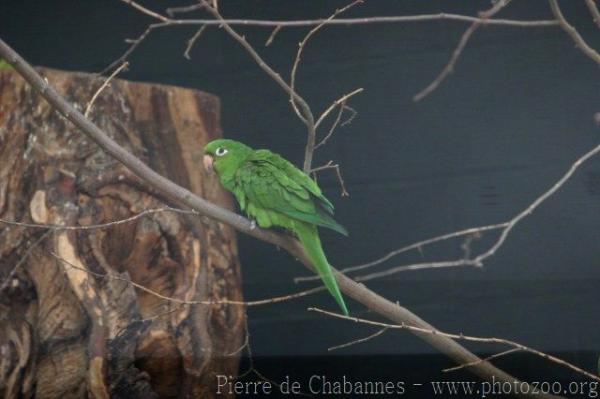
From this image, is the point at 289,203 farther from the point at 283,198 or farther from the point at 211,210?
the point at 211,210

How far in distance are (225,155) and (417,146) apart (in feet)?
2.91

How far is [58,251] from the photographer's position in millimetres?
2426

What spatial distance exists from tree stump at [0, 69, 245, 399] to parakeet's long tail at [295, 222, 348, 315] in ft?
1.21

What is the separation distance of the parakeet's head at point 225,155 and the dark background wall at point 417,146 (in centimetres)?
73

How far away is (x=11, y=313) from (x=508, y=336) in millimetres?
1693

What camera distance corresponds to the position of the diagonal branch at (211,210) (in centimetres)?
194

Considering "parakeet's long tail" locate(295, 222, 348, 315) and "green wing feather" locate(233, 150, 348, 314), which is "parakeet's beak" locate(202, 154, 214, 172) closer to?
"green wing feather" locate(233, 150, 348, 314)

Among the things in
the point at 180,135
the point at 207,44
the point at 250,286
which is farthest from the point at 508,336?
the point at 207,44

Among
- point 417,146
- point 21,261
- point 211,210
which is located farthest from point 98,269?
point 417,146

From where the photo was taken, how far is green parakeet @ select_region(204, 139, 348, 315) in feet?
7.45

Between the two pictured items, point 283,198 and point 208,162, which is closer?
point 283,198

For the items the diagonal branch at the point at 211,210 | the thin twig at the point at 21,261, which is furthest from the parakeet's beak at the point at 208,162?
the thin twig at the point at 21,261

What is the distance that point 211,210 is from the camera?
206 centimetres

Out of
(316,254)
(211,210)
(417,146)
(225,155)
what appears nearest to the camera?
(211,210)
